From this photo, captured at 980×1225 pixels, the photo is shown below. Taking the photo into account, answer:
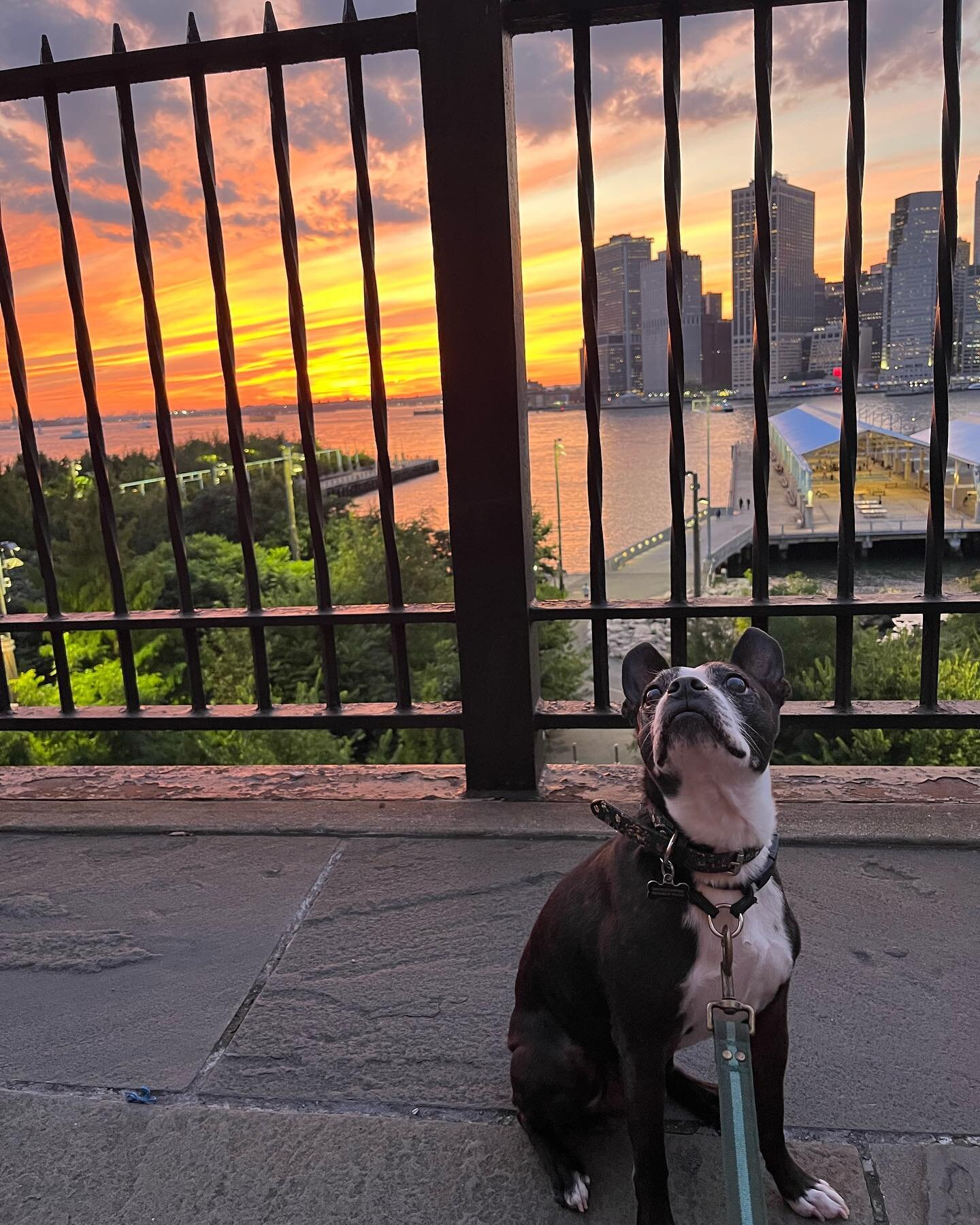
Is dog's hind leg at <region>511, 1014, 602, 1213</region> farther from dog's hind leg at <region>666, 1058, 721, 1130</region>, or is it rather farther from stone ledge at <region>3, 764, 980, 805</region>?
stone ledge at <region>3, 764, 980, 805</region>

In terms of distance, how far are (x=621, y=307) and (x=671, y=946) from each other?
2.70 metres

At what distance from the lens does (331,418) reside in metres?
4.54

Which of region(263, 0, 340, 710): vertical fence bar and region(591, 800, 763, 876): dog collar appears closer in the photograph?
region(591, 800, 763, 876): dog collar

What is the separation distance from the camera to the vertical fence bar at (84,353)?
3480mm

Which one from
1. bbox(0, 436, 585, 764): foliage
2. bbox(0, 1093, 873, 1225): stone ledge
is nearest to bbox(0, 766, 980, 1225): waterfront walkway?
bbox(0, 1093, 873, 1225): stone ledge

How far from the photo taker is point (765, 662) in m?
1.77

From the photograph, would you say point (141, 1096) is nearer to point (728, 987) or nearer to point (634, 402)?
point (728, 987)

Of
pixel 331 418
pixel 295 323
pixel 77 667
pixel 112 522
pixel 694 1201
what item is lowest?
pixel 77 667

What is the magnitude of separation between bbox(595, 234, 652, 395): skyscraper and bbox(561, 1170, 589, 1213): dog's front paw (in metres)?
2.52

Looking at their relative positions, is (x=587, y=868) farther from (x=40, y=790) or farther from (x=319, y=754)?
(x=319, y=754)

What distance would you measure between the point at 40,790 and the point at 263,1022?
2025 mm

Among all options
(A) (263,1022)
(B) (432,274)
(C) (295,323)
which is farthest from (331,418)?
(A) (263,1022)

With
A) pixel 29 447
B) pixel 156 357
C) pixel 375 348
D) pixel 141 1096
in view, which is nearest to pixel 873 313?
pixel 375 348

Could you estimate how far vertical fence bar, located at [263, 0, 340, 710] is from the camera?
3312 millimetres
